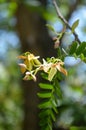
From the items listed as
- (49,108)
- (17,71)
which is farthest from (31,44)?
(49,108)

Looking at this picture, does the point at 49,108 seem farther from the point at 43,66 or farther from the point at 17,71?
the point at 17,71

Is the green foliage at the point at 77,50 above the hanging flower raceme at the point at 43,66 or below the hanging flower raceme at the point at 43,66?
above

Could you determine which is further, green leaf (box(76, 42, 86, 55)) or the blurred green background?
the blurred green background

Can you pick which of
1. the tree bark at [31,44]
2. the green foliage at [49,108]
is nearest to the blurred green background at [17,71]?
the tree bark at [31,44]

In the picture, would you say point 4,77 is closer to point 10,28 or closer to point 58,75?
point 10,28

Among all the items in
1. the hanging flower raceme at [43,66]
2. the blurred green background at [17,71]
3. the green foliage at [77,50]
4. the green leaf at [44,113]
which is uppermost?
the blurred green background at [17,71]

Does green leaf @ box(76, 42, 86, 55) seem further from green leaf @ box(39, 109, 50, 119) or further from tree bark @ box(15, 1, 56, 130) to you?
tree bark @ box(15, 1, 56, 130)

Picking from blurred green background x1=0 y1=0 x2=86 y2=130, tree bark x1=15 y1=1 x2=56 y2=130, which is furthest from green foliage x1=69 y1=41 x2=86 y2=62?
tree bark x1=15 y1=1 x2=56 y2=130

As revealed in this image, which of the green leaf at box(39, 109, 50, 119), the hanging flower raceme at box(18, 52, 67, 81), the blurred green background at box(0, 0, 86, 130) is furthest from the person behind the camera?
the blurred green background at box(0, 0, 86, 130)

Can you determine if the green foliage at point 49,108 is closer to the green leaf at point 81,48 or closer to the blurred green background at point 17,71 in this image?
the green leaf at point 81,48

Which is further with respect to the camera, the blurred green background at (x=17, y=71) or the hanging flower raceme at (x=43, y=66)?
the blurred green background at (x=17, y=71)
